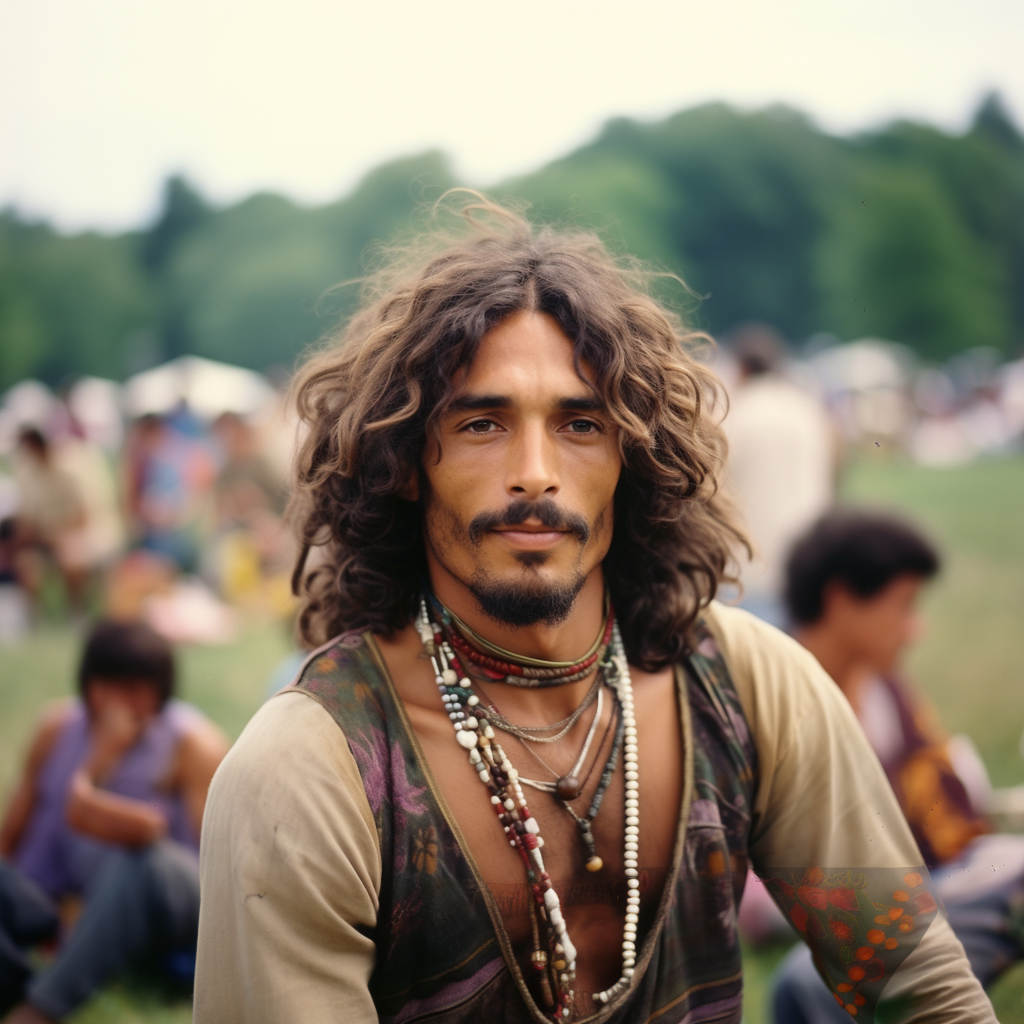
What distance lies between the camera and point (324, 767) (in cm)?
173

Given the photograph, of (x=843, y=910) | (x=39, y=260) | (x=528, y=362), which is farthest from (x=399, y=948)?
(x=39, y=260)

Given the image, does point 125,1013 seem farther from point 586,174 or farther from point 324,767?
point 586,174

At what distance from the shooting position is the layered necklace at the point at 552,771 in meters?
1.83

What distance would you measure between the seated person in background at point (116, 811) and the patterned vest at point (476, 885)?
196 cm

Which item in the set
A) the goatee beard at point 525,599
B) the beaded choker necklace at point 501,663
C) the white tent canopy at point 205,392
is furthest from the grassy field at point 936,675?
the white tent canopy at point 205,392

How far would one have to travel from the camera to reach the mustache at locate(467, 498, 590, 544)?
72.4 inches

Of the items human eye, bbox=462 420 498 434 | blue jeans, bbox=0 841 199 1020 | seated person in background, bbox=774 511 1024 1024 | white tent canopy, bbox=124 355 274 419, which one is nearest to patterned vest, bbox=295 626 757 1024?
human eye, bbox=462 420 498 434

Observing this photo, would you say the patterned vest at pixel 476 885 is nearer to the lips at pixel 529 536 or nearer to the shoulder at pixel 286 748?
the shoulder at pixel 286 748

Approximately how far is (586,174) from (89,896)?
73.4 ft

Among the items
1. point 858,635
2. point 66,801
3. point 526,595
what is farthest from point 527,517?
point 66,801

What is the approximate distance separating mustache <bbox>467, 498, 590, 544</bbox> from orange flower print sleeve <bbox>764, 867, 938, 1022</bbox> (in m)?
0.86

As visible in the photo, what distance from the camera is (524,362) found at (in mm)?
1907

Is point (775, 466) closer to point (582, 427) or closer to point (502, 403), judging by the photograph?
point (582, 427)

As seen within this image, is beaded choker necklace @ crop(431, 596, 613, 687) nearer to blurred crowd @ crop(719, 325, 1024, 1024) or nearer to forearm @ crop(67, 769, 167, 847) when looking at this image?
blurred crowd @ crop(719, 325, 1024, 1024)
